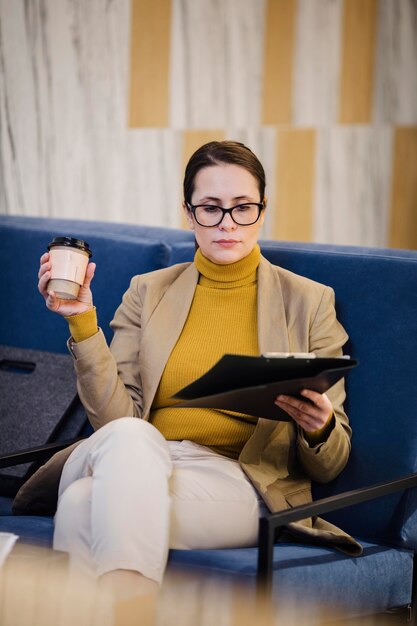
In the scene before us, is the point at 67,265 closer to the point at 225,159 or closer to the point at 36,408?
the point at 225,159

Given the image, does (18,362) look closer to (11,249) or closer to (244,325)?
(11,249)

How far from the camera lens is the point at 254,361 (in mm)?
1674

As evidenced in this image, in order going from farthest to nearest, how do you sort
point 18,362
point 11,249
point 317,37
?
1. point 317,37
2. point 11,249
3. point 18,362

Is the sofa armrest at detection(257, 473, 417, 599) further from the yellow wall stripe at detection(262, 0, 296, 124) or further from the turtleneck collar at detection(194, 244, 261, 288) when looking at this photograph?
the yellow wall stripe at detection(262, 0, 296, 124)

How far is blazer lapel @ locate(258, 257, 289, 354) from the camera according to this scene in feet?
7.14

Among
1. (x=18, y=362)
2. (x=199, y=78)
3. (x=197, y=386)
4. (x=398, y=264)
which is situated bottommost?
(x=18, y=362)

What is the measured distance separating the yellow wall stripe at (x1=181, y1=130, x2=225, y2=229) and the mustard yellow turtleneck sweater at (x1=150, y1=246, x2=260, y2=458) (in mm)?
1761

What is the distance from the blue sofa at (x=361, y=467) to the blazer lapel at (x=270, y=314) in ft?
0.43

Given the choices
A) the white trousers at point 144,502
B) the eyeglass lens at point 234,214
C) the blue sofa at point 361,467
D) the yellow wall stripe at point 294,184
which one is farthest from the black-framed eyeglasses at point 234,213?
the yellow wall stripe at point 294,184

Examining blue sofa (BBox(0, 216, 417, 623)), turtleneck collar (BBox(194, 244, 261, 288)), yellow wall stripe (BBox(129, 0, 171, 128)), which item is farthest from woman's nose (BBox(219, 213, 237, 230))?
yellow wall stripe (BBox(129, 0, 171, 128))

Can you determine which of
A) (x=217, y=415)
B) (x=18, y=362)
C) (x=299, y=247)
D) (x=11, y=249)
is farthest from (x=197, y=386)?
(x=11, y=249)

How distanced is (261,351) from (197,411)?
0.20m

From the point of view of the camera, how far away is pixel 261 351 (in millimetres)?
2168

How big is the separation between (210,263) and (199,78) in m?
1.94
